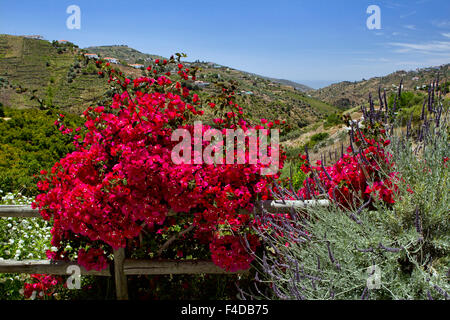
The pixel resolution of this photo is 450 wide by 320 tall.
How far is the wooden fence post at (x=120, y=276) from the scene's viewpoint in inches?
117

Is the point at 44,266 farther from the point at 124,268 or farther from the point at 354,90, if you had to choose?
the point at 354,90

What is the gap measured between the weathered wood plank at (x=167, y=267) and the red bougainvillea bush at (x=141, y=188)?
0.14m

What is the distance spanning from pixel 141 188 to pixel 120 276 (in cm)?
107

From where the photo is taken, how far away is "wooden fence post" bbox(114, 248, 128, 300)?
298cm

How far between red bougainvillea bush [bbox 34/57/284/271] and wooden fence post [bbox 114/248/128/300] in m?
0.12

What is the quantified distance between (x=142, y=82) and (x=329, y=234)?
2436 millimetres

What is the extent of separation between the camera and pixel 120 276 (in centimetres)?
302

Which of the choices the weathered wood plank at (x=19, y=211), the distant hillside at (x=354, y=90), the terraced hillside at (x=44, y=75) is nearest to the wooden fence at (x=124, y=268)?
the weathered wood plank at (x=19, y=211)

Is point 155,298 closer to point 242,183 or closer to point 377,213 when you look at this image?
point 242,183

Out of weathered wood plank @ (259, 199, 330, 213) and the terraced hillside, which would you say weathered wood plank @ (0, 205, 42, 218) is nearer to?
weathered wood plank @ (259, 199, 330, 213)

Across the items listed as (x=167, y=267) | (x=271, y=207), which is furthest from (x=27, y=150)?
(x=271, y=207)

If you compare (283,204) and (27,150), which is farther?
(27,150)

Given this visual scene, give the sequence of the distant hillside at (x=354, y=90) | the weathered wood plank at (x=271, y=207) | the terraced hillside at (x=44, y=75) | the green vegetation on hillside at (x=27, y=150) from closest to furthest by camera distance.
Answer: the weathered wood plank at (x=271, y=207)
the green vegetation on hillside at (x=27, y=150)
the terraced hillside at (x=44, y=75)
the distant hillside at (x=354, y=90)

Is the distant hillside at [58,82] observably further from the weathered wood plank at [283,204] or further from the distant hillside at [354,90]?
the weathered wood plank at [283,204]
